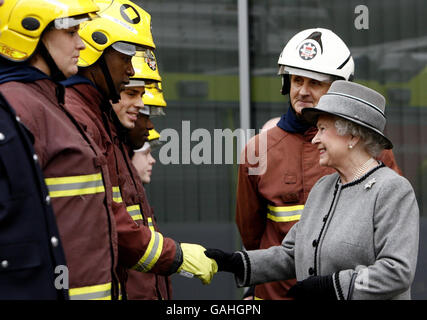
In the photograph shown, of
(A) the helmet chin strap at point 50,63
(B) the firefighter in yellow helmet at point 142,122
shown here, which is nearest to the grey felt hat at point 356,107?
(A) the helmet chin strap at point 50,63

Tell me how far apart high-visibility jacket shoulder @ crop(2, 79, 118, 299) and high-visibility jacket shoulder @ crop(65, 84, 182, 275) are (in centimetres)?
38

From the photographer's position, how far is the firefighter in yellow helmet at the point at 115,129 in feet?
9.91

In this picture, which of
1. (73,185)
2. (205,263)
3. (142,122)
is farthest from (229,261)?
(142,122)

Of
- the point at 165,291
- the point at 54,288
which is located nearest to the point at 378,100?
the point at 54,288

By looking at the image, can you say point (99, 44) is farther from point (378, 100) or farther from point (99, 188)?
point (378, 100)

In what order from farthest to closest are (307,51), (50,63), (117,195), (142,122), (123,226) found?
(142,122) → (307,51) → (117,195) → (123,226) → (50,63)

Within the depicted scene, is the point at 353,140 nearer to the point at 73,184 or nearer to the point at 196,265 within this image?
the point at 196,265

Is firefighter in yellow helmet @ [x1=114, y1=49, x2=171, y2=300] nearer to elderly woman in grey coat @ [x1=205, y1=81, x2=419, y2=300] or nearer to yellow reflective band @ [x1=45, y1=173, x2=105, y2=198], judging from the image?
yellow reflective band @ [x1=45, y1=173, x2=105, y2=198]

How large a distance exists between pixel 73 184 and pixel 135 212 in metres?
0.93

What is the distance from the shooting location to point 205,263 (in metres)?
3.16

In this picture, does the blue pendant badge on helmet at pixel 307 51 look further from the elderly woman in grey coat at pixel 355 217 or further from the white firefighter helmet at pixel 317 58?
the elderly woman in grey coat at pixel 355 217

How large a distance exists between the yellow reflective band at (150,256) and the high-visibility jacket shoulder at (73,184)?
0.47 m

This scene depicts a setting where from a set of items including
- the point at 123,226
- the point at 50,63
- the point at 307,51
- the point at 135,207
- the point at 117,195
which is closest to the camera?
the point at 50,63

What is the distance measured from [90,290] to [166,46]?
3.06 metres
